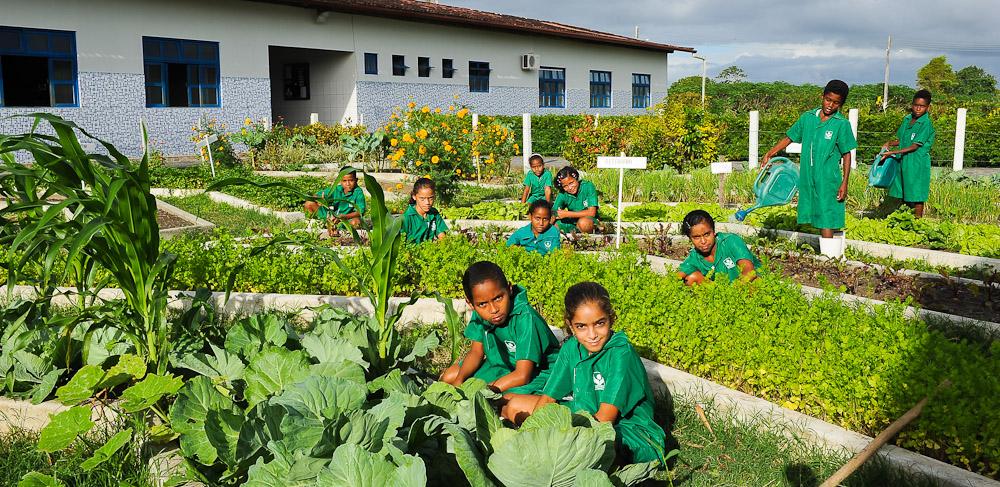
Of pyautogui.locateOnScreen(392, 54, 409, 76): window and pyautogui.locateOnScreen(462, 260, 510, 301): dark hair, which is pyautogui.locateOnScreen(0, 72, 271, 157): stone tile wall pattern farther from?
pyautogui.locateOnScreen(462, 260, 510, 301): dark hair

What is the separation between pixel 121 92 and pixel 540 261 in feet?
48.1

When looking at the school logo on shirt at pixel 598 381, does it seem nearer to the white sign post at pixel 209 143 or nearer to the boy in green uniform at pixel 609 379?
the boy in green uniform at pixel 609 379

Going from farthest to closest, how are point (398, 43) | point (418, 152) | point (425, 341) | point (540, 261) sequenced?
point (398, 43) < point (418, 152) < point (540, 261) < point (425, 341)

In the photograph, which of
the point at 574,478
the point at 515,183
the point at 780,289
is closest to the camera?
the point at 574,478

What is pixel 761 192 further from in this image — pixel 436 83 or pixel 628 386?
pixel 436 83

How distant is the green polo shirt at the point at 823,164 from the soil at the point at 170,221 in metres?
6.27

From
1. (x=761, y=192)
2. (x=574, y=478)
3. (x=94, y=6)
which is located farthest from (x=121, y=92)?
(x=574, y=478)

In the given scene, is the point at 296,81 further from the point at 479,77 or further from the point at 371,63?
the point at 479,77

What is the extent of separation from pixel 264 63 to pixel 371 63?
3.42 metres

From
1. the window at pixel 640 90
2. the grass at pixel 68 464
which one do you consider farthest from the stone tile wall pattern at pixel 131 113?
the window at pixel 640 90

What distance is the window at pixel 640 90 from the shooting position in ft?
106

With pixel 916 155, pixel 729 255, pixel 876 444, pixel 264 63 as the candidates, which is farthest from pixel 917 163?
pixel 264 63

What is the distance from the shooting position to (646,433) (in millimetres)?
3127

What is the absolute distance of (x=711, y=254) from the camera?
5266 millimetres
